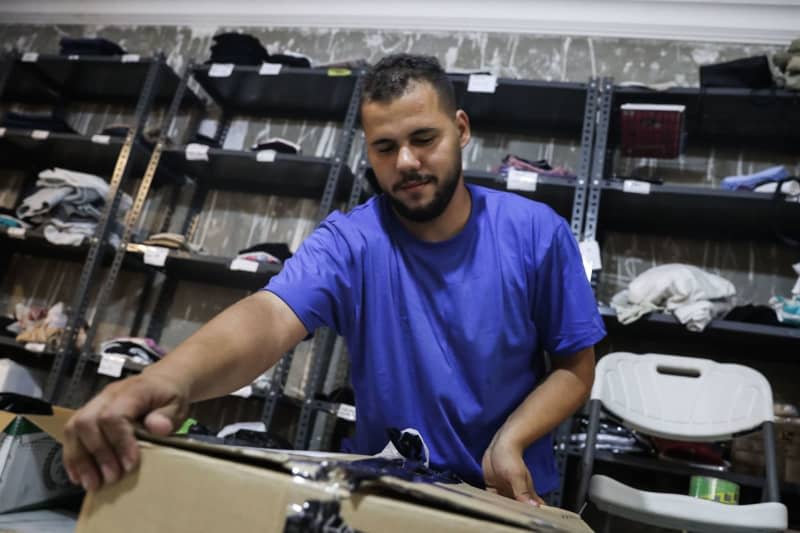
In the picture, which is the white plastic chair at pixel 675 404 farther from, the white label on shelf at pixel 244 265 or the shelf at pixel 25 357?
the shelf at pixel 25 357

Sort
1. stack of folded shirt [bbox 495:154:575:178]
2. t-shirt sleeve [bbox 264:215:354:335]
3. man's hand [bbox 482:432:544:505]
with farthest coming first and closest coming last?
stack of folded shirt [bbox 495:154:575:178] → t-shirt sleeve [bbox 264:215:354:335] → man's hand [bbox 482:432:544:505]

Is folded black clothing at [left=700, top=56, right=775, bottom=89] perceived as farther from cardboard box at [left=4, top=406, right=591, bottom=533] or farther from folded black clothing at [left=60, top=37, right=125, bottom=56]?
folded black clothing at [left=60, top=37, right=125, bottom=56]

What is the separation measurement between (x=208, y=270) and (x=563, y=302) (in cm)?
208

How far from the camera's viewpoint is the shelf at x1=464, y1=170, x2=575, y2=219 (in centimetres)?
223

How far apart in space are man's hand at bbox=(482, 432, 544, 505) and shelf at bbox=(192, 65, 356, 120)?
210 cm

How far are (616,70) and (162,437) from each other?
282 centimetres

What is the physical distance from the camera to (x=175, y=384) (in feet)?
1.90

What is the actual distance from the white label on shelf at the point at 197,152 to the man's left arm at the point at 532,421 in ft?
6.75

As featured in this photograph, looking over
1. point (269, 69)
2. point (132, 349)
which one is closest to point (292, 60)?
point (269, 69)

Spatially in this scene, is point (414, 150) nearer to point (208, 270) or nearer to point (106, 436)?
point (106, 436)

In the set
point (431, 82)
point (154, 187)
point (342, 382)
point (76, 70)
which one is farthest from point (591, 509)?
point (76, 70)

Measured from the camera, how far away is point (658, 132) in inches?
89.7

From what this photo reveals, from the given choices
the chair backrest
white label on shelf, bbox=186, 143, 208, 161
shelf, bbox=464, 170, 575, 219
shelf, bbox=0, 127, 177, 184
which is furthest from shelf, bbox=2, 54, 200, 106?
the chair backrest

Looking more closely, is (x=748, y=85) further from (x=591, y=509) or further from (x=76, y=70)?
(x=76, y=70)
